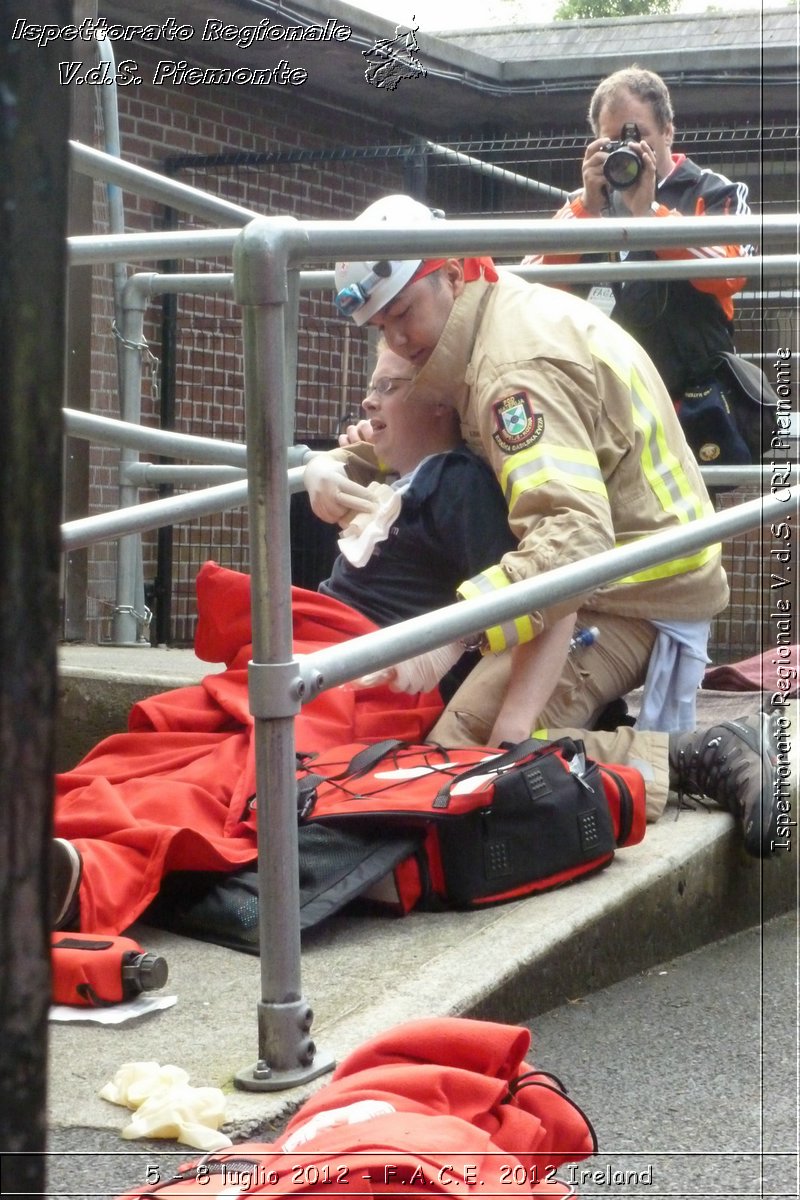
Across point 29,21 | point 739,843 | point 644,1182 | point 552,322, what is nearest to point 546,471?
point 552,322

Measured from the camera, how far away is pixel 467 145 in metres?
8.07

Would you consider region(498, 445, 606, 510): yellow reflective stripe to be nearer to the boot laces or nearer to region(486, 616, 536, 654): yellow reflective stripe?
region(486, 616, 536, 654): yellow reflective stripe

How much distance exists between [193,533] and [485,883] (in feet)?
17.1

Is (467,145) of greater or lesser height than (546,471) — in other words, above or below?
above

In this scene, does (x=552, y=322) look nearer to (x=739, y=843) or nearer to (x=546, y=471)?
(x=546, y=471)

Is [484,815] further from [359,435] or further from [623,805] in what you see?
[359,435]

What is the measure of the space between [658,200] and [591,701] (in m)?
1.70

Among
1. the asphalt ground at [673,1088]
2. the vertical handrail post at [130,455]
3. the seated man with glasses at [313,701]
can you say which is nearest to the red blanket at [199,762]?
the seated man with glasses at [313,701]

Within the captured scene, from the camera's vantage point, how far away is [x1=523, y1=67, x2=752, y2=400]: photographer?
375 cm

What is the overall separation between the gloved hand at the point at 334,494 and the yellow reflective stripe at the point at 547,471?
425 millimetres

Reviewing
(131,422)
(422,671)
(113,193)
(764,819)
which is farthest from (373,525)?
(113,193)

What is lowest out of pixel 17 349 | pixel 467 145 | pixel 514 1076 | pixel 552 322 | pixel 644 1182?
pixel 644 1182

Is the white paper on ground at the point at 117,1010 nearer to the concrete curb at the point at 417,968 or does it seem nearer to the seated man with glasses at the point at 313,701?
the concrete curb at the point at 417,968

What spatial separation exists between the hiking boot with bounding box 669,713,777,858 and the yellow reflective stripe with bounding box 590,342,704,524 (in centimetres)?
42
